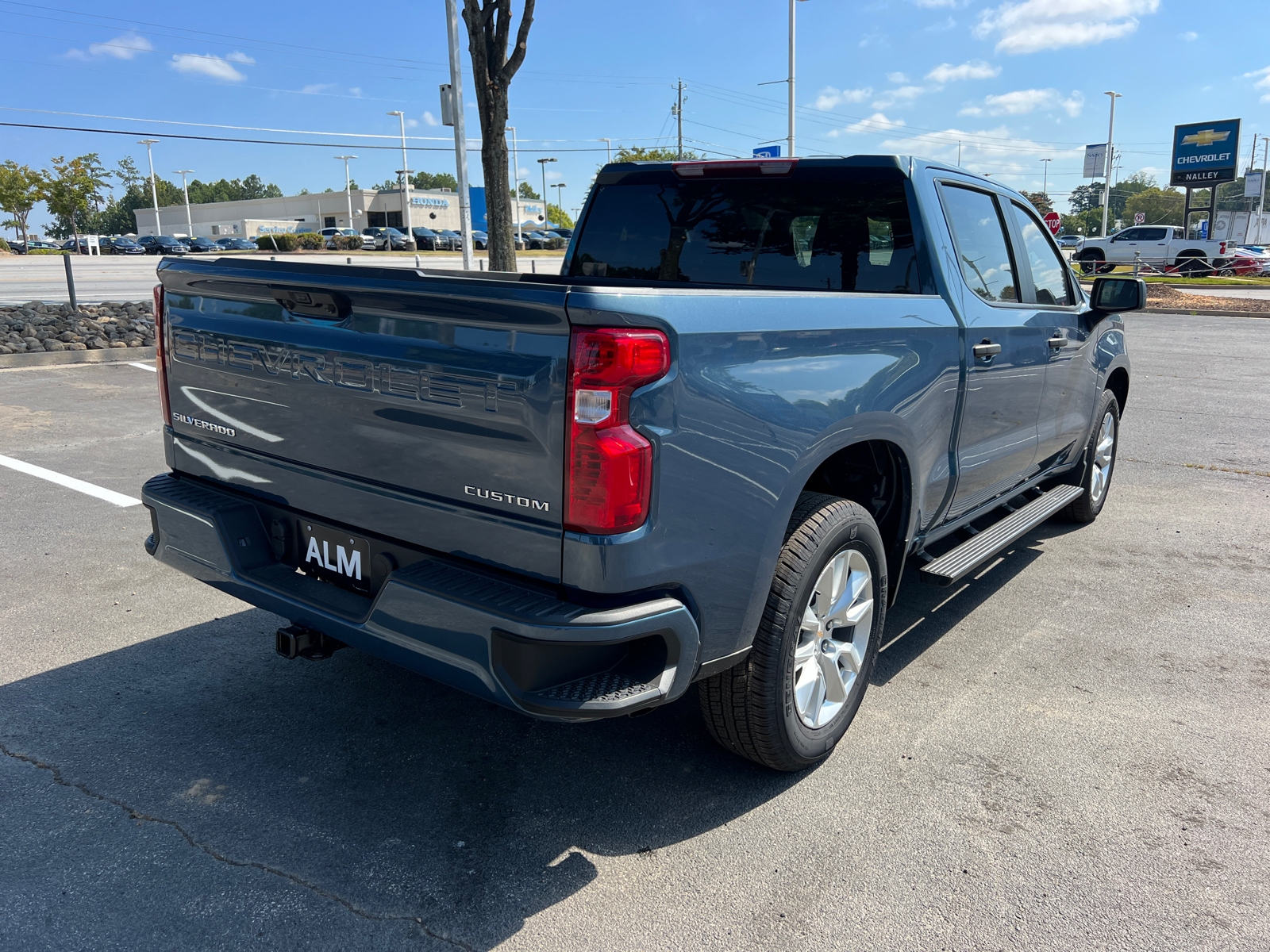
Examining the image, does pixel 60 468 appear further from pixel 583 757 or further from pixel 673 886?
pixel 673 886

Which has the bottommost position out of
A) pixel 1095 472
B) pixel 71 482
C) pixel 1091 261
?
pixel 71 482

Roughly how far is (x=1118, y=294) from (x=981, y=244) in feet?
4.06

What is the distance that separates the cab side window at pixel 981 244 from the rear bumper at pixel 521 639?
90.7 inches

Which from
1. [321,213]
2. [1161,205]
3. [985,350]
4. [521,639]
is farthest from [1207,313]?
[1161,205]

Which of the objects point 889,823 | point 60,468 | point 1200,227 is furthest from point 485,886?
point 1200,227

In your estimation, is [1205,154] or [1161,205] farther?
[1161,205]

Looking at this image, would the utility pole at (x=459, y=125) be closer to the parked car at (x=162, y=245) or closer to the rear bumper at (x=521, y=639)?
the rear bumper at (x=521, y=639)

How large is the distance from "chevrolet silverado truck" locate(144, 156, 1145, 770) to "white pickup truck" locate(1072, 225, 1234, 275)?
3575 centimetres

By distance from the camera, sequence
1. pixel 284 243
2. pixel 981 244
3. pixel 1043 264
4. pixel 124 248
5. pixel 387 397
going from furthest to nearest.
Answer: pixel 124 248 → pixel 284 243 → pixel 1043 264 → pixel 981 244 → pixel 387 397

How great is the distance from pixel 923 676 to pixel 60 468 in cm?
605

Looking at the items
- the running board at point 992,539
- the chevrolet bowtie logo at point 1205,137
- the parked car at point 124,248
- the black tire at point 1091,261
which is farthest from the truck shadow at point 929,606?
the parked car at point 124,248

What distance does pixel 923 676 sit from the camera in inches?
147

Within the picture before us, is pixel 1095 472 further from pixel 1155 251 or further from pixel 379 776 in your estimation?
pixel 1155 251

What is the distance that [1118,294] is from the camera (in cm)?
475
